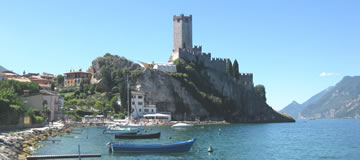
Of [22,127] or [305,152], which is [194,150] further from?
[22,127]

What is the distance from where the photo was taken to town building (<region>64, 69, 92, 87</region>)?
121 meters

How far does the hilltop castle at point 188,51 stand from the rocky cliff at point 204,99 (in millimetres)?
2942

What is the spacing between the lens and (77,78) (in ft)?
404

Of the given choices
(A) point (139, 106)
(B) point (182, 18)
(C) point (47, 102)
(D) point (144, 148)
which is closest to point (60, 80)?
(A) point (139, 106)

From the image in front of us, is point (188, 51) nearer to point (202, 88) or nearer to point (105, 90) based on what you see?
point (202, 88)

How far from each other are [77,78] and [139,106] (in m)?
34.0

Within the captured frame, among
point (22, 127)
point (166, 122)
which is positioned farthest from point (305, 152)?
point (166, 122)

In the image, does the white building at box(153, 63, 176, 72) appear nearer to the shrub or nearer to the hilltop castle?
the hilltop castle

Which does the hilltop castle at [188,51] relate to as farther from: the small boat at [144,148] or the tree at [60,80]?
the small boat at [144,148]

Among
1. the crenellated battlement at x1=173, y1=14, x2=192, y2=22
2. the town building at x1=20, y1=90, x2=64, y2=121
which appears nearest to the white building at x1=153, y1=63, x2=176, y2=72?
the crenellated battlement at x1=173, y1=14, x2=192, y2=22

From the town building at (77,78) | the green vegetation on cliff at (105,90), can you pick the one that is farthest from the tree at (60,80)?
the green vegetation on cliff at (105,90)

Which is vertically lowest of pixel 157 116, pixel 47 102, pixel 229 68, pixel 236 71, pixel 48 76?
pixel 157 116

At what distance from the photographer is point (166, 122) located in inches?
3681

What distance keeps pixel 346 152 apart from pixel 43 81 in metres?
103
